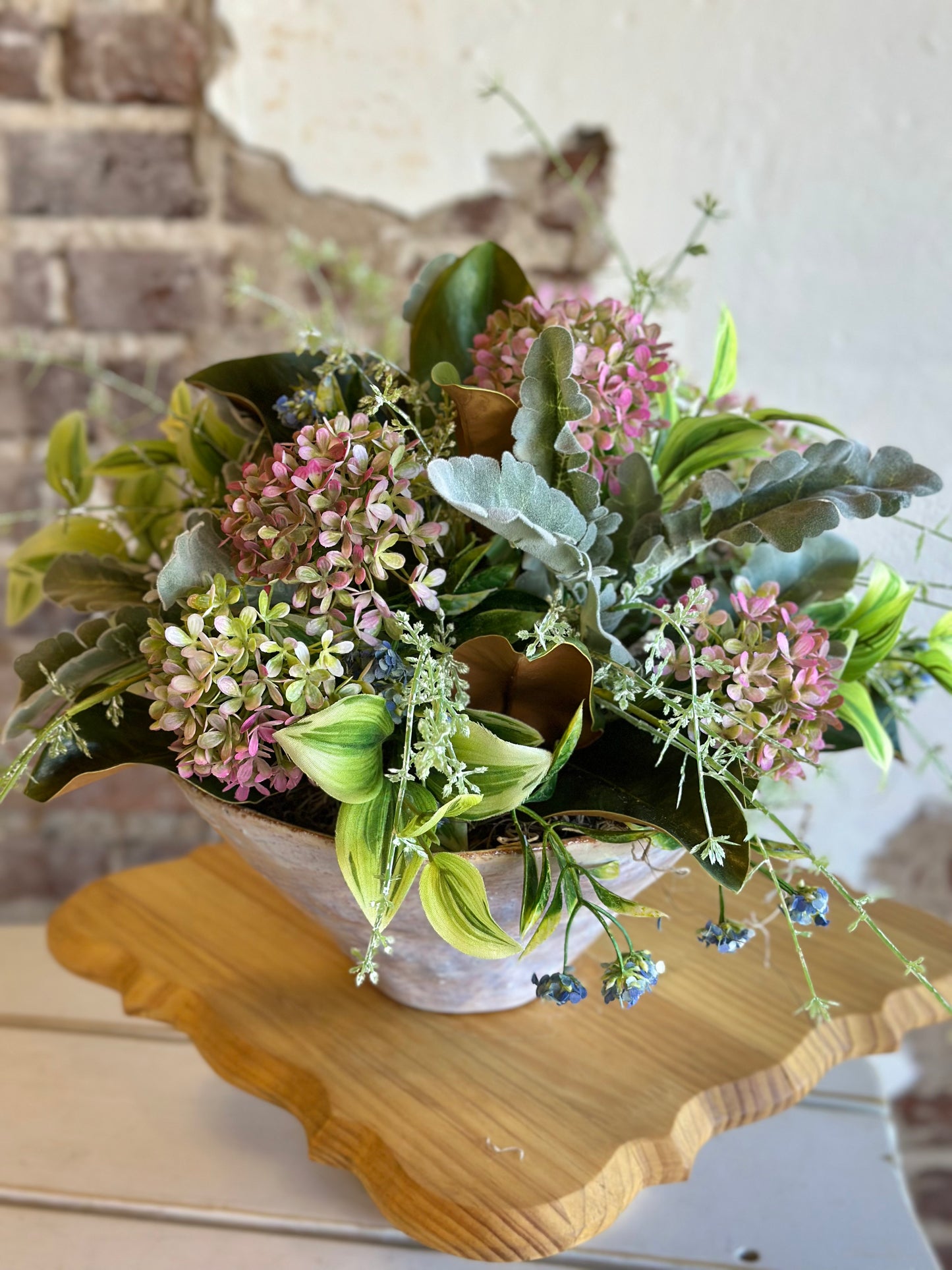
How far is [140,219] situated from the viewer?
0.86 meters

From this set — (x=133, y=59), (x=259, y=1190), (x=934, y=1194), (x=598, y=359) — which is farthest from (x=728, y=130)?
(x=934, y=1194)

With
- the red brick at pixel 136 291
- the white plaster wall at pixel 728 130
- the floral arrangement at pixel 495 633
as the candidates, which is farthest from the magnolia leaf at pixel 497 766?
the red brick at pixel 136 291

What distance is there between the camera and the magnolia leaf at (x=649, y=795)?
1.09ft

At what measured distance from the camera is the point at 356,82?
2.73 feet

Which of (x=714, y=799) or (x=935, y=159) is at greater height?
(x=935, y=159)

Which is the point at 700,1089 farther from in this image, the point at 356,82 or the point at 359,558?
the point at 356,82

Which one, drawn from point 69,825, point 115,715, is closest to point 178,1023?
point 115,715

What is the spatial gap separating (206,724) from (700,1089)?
26 centimetres

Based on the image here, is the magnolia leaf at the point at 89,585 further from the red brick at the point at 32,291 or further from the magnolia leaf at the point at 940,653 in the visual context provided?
the red brick at the point at 32,291

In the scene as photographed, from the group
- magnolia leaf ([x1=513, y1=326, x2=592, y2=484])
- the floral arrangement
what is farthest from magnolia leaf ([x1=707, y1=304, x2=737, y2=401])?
magnolia leaf ([x1=513, y1=326, x2=592, y2=484])

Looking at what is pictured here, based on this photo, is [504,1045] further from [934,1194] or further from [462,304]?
[934,1194]

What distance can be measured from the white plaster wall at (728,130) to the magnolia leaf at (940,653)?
0.36 m

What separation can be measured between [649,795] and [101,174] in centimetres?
74

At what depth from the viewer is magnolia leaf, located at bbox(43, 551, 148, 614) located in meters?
0.45
